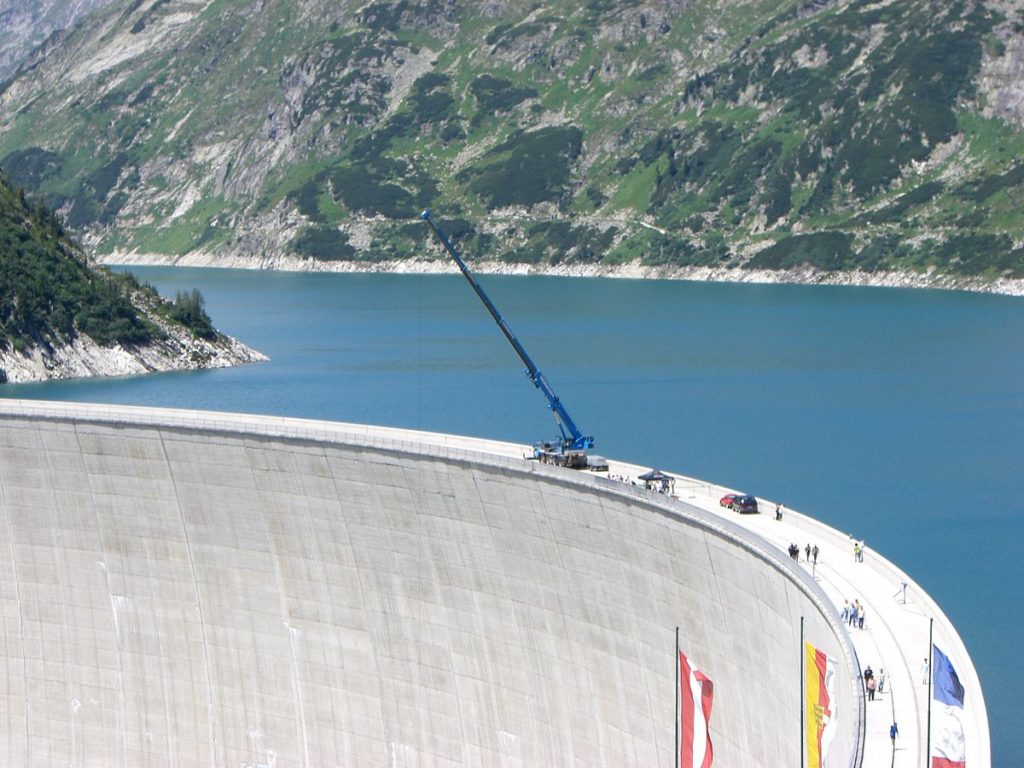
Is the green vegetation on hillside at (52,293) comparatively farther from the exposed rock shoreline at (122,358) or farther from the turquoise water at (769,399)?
the turquoise water at (769,399)

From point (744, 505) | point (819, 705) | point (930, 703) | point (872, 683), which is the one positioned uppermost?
point (744, 505)

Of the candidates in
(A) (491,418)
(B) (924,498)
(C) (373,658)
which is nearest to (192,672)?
(C) (373,658)

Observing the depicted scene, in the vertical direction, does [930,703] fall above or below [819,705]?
above

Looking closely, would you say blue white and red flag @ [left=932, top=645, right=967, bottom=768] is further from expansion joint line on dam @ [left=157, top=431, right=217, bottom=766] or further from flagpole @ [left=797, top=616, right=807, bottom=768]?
expansion joint line on dam @ [left=157, top=431, right=217, bottom=766]

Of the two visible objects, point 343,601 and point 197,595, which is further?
point 197,595

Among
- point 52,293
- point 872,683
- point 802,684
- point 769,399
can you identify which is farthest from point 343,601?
point 52,293

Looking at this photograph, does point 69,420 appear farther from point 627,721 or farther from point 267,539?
point 627,721

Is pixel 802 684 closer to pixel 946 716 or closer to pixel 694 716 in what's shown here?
pixel 946 716

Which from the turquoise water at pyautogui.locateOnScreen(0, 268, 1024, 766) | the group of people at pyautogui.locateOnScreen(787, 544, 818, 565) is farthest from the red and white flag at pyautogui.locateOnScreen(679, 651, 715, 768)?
the turquoise water at pyautogui.locateOnScreen(0, 268, 1024, 766)
